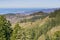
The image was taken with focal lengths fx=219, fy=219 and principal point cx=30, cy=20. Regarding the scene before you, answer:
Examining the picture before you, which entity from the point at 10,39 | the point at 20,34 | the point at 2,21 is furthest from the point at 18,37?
the point at 2,21

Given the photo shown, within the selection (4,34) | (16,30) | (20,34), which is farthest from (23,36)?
(4,34)

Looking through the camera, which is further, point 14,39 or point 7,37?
point 7,37

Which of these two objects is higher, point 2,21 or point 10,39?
point 2,21

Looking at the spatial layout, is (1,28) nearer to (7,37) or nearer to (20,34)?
(7,37)

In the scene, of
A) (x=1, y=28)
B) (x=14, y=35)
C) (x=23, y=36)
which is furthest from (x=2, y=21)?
(x=23, y=36)

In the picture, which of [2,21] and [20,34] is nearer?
[20,34]

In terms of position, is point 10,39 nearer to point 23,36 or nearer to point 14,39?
point 14,39

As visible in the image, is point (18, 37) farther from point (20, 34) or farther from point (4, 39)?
point (4, 39)
